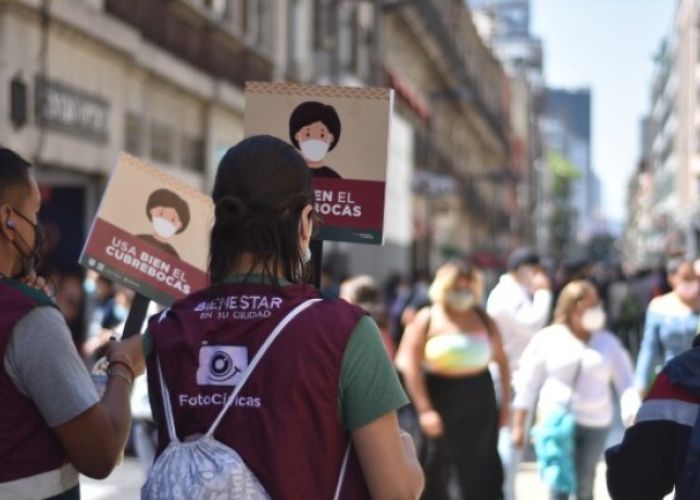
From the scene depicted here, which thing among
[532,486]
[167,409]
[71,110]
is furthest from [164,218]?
[71,110]

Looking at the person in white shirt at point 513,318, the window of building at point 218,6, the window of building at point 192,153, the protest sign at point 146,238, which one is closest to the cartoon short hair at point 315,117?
the protest sign at point 146,238

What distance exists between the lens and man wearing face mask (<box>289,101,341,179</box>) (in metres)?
4.63

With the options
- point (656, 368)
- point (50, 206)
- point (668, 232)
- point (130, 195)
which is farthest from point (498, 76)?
point (130, 195)

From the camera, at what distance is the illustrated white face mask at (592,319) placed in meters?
9.03

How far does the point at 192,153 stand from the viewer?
74.9 ft

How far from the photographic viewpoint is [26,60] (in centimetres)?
1541

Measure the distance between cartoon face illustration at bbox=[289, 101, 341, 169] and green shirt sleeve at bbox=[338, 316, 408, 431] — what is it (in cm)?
163

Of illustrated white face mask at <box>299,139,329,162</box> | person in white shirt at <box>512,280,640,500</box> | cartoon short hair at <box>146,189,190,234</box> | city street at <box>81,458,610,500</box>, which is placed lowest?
city street at <box>81,458,610,500</box>

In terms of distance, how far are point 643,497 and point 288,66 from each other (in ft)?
82.7

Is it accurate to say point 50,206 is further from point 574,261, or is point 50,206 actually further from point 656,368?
point 656,368

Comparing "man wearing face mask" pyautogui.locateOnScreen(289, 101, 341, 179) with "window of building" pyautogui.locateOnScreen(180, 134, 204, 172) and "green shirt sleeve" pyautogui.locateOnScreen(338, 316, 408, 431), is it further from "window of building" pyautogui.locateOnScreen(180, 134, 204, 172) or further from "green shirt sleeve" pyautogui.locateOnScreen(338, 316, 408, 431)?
"window of building" pyautogui.locateOnScreen(180, 134, 204, 172)

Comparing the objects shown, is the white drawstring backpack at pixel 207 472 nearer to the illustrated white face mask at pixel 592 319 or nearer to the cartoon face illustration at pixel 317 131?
the cartoon face illustration at pixel 317 131

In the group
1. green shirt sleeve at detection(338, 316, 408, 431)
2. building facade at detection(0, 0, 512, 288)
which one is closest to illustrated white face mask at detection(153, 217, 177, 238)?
building facade at detection(0, 0, 512, 288)

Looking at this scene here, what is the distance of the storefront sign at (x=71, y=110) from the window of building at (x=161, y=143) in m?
2.25
